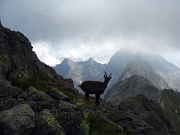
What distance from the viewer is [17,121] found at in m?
13.0

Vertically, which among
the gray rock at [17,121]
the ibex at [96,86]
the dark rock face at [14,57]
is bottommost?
the gray rock at [17,121]

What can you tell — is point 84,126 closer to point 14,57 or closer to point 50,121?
point 50,121

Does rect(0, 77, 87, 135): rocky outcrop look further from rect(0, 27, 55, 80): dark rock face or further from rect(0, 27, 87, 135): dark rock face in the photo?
rect(0, 27, 55, 80): dark rock face

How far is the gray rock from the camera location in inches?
493

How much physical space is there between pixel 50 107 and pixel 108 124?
22.4ft

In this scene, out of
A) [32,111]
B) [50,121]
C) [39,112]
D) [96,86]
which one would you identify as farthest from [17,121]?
[96,86]

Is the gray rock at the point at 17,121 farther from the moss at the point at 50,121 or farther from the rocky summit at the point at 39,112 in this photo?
the moss at the point at 50,121

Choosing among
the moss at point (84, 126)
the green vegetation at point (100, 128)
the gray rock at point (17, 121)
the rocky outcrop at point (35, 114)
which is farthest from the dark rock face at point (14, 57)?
the green vegetation at point (100, 128)

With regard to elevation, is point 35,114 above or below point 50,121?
above

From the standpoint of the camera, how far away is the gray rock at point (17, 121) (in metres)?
12.5

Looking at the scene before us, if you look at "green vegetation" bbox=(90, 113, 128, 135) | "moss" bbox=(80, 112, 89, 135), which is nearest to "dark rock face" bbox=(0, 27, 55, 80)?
"moss" bbox=(80, 112, 89, 135)

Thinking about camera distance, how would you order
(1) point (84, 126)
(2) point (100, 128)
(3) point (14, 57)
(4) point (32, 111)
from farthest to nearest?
(3) point (14, 57) → (2) point (100, 128) → (1) point (84, 126) → (4) point (32, 111)

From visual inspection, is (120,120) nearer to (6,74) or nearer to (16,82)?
(16,82)

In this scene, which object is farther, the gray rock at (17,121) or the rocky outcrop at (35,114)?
the rocky outcrop at (35,114)
